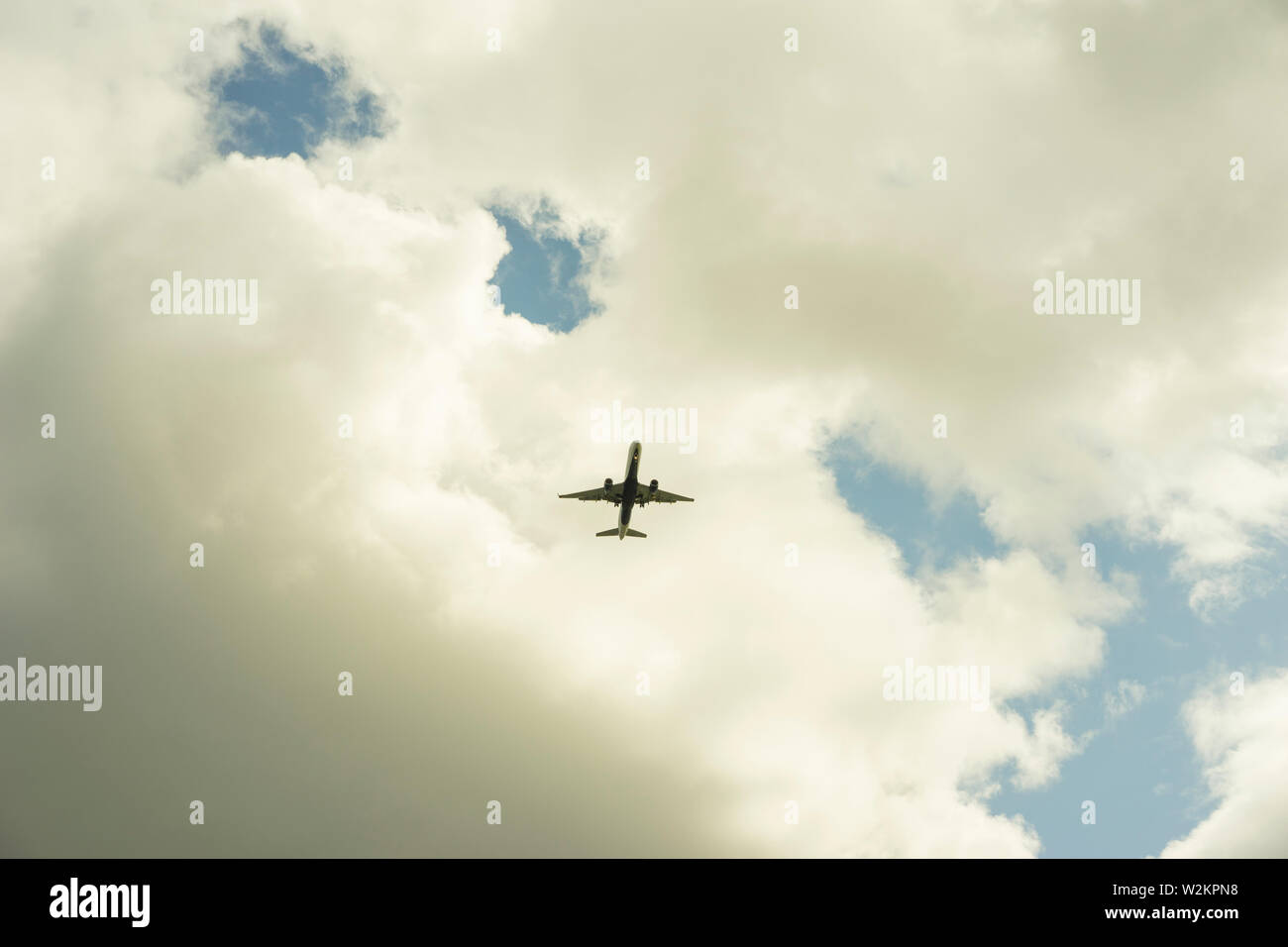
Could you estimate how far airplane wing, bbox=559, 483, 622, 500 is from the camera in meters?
110

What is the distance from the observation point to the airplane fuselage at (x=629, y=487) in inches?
4043

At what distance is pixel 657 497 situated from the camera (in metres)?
112

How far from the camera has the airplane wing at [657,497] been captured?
361 ft

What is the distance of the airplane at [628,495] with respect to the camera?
103875 millimetres

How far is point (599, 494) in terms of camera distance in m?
114

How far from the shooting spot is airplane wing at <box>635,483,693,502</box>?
110m

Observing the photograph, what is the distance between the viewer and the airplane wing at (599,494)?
110m

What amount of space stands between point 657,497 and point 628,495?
6.05 m

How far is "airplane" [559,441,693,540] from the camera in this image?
341 ft
